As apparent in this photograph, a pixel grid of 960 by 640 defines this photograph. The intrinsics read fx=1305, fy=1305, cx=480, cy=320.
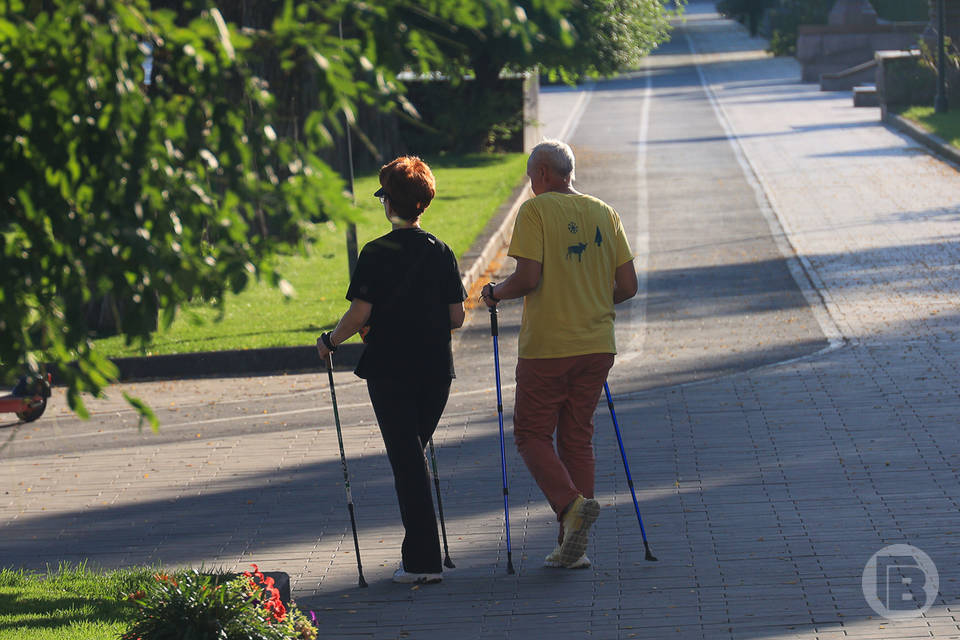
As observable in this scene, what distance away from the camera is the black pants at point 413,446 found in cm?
615

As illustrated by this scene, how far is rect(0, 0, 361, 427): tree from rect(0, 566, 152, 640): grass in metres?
2.63

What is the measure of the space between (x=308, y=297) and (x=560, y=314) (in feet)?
28.3

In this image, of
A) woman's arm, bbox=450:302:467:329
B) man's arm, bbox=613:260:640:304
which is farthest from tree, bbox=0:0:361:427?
man's arm, bbox=613:260:640:304

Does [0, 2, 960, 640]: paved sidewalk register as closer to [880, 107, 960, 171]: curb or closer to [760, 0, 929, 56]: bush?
[880, 107, 960, 171]: curb

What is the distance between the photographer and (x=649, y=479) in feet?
25.9

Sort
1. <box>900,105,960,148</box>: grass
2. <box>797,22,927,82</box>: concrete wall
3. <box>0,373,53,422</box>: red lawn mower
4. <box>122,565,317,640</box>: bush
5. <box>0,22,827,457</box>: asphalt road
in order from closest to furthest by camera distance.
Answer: <box>122,565,317,640</box>: bush
<box>0,373,53,422</box>: red lawn mower
<box>0,22,827,457</box>: asphalt road
<box>900,105,960,148</box>: grass
<box>797,22,927,82</box>: concrete wall

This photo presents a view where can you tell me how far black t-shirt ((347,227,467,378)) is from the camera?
6.11 meters

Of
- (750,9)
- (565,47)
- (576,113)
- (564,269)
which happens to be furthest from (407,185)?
(750,9)

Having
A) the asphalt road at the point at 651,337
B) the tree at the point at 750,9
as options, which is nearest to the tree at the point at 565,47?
the asphalt road at the point at 651,337

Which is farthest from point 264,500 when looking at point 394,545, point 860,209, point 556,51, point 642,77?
point 642,77

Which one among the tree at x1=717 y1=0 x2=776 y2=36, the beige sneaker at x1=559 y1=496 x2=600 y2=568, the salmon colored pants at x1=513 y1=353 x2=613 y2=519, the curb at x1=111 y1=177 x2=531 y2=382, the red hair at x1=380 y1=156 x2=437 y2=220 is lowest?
the tree at x1=717 y1=0 x2=776 y2=36

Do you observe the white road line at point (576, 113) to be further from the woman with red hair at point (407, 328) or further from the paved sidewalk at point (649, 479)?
the woman with red hair at point (407, 328)

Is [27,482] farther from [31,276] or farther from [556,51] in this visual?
[556,51]

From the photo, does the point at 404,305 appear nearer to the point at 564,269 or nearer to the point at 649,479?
the point at 564,269
